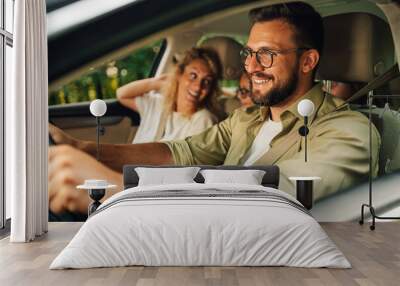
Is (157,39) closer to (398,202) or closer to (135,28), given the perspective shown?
(135,28)

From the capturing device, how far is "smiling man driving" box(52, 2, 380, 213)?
852 centimetres

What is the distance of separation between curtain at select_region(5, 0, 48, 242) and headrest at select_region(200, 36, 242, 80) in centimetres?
237

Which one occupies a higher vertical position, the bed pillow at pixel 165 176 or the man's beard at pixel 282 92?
the man's beard at pixel 282 92

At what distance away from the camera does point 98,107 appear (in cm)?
837

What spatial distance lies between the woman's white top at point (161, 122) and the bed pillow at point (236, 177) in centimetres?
93

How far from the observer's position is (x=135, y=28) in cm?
877

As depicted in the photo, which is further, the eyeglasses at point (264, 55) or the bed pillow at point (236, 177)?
the eyeglasses at point (264, 55)

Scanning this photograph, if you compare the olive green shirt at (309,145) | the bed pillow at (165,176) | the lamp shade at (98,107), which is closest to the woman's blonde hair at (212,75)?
the olive green shirt at (309,145)

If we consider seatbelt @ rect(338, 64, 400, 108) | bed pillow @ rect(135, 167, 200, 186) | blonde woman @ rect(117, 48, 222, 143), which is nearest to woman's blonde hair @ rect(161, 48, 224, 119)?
blonde woman @ rect(117, 48, 222, 143)

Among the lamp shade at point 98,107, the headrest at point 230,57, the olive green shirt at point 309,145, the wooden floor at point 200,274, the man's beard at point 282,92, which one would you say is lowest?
the wooden floor at point 200,274

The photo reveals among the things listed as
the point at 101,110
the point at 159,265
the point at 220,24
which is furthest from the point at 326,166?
the point at 159,265

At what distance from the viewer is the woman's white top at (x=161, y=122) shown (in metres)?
8.66

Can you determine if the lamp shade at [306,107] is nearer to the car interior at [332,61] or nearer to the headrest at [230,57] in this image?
the car interior at [332,61]

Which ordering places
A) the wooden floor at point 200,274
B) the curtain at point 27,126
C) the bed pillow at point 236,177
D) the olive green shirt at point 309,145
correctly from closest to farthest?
the wooden floor at point 200,274, the curtain at point 27,126, the bed pillow at point 236,177, the olive green shirt at point 309,145
